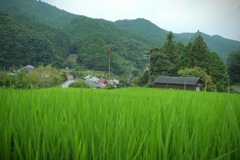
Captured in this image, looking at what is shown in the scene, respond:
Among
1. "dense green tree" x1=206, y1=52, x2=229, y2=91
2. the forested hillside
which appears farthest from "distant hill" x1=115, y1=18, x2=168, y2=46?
"dense green tree" x1=206, y1=52, x2=229, y2=91

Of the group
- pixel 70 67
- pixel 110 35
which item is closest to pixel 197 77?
pixel 70 67

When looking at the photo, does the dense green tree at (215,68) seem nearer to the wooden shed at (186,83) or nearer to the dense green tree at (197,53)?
the dense green tree at (197,53)

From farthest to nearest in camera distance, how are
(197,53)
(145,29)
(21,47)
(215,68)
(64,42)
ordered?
(145,29), (64,42), (21,47), (215,68), (197,53)

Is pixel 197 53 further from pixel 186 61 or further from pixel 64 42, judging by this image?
pixel 64 42

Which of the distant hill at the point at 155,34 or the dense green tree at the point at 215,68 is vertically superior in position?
the distant hill at the point at 155,34

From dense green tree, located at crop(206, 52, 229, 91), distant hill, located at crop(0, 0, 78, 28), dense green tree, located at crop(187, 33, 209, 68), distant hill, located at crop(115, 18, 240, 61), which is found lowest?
dense green tree, located at crop(206, 52, 229, 91)

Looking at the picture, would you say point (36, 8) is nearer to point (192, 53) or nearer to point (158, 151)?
point (192, 53)

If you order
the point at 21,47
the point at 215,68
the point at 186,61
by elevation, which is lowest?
the point at 215,68

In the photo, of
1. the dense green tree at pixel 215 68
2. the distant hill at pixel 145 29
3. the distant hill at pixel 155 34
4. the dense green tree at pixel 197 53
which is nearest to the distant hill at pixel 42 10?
the distant hill at pixel 145 29

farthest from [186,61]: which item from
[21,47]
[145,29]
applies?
[145,29]

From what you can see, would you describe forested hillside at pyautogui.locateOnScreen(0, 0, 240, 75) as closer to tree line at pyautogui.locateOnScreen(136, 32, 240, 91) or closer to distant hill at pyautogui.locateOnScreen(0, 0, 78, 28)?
distant hill at pyautogui.locateOnScreen(0, 0, 78, 28)

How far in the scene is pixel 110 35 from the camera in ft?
337

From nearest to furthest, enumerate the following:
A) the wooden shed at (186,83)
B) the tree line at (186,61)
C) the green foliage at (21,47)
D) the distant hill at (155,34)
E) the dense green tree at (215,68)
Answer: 1. the wooden shed at (186,83)
2. the dense green tree at (215,68)
3. the tree line at (186,61)
4. the green foliage at (21,47)
5. the distant hill at (155,34)

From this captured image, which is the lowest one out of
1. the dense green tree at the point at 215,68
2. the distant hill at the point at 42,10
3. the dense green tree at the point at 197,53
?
the dense green tree at the point at 215,68
